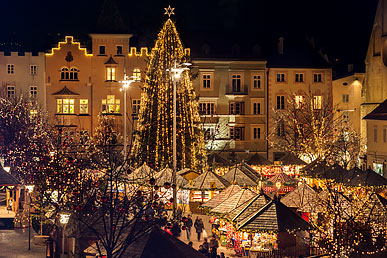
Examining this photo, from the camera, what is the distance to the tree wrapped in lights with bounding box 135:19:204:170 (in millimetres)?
48938

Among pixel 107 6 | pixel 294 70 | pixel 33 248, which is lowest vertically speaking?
pixel 33 248

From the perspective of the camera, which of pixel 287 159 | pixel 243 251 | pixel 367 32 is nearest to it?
pixel 243 251

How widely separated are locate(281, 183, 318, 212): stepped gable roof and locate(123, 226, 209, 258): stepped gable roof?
14.2 metres

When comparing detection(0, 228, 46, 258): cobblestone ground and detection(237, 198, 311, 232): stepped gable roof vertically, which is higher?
detection(237, 198, 311, 232): stepped gable roof

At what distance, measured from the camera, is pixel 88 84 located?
73188 millimetres

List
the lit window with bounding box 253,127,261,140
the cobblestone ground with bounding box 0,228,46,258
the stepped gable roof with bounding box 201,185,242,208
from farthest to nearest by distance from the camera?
the lit window with bounding box 253,127,261,140 → the stepped gable roof with bounding box 201,185,242,208 → the cobblestone ground with bounding box 0,228,46,258

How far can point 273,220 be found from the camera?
30.0 meters

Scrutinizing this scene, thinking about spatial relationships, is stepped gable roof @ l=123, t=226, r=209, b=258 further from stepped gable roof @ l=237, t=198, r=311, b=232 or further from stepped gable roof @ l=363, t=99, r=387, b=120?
stepped gable roof @ l=363, t=99, r=387, b=120

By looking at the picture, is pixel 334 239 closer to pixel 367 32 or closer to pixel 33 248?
pixel 33 248

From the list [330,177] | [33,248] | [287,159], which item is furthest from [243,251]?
[287,159]

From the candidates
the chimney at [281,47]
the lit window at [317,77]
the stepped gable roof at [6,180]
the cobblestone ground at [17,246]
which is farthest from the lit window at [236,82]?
the stepped gable roof at [6,180]

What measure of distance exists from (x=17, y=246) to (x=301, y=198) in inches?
507

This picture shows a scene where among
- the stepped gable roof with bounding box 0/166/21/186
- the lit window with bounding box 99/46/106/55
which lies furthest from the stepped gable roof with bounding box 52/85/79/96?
the stepped gable roof with bounding box 0/166/21/186

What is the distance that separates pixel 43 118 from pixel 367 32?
3683 cm
